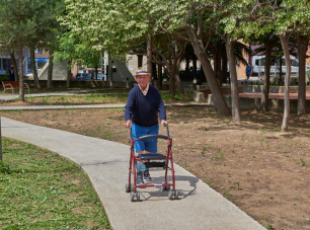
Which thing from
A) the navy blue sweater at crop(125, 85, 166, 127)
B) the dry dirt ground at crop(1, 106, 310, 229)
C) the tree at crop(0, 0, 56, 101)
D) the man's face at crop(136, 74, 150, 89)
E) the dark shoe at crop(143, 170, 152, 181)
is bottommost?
the dry dirt ground at crop(1, 106, 310, 229)

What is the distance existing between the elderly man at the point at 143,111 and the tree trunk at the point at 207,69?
9.47 meters

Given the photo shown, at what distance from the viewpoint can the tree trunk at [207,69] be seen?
592 inches

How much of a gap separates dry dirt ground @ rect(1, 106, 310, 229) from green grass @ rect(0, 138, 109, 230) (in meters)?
2.02

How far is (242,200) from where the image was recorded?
5.77m

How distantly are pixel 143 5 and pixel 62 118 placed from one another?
5.22 metres

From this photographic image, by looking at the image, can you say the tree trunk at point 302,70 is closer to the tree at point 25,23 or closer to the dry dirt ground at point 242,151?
the dry dirt ground at point 242,151

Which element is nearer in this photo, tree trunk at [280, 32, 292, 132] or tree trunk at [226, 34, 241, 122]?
tree trunk at [280, 32, 292, 132]

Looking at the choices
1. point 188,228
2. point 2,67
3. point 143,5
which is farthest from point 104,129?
point 2,67

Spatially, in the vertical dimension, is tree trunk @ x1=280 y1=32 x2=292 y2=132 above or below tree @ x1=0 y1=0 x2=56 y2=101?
below

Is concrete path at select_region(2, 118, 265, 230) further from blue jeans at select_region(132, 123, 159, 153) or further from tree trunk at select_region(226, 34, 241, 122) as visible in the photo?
tree trunk at select_region(226, 34, 241, 122)

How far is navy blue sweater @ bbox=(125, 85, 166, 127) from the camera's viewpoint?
18.4ft

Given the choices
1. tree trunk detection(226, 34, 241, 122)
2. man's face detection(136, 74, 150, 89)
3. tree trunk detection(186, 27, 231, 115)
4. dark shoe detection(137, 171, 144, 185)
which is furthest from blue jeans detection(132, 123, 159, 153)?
tree trunk detection(186, 27, 231, 115)

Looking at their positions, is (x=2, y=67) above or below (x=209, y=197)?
above

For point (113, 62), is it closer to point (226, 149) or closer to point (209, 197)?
point (226, 149)
